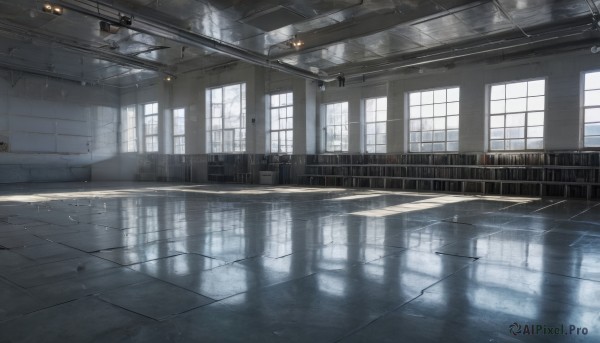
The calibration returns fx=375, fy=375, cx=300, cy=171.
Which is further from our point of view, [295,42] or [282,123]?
[282,123]

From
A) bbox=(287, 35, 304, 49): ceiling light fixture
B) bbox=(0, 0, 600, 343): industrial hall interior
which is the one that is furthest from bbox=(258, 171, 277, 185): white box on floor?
bbox=(287, 35, 304, 49): ceiling light fixture

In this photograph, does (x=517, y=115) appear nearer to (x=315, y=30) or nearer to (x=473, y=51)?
(x=473, y=51)

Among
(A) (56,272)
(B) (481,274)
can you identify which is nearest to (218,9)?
(A) (56,272)

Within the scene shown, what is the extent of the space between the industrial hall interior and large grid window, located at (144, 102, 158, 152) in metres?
0.21

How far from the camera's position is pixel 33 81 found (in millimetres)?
19750

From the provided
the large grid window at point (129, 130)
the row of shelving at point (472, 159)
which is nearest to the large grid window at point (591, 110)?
the row of shelving at point (472, 159)

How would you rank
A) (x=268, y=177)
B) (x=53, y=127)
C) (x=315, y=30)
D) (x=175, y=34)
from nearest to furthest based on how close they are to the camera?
(x=175, y=34) → (x=315, y=30) → (x=268, y=177) → (x=53, y=127)

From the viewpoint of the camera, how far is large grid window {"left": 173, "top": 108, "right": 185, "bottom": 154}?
70.1 feet

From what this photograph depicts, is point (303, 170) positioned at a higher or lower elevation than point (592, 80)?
lower


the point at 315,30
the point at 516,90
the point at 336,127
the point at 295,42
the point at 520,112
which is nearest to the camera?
the point at 315,30

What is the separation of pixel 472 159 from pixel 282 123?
8648mm

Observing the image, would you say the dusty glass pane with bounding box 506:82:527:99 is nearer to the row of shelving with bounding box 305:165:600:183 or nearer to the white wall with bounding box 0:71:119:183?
the row of shelving with bounding box 305:165:600:183

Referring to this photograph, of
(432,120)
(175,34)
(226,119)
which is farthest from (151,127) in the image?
(432,120)

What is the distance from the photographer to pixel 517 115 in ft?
42.1
